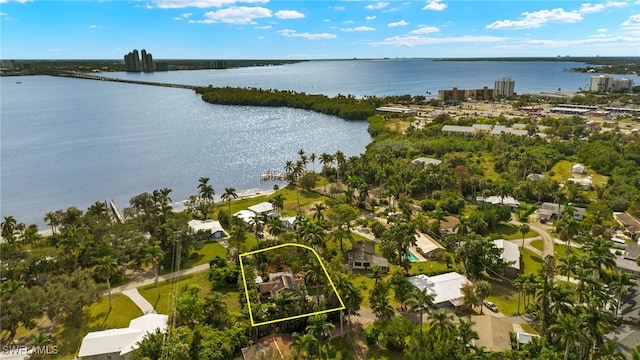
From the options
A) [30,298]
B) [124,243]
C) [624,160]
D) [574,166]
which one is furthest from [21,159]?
[624,160]

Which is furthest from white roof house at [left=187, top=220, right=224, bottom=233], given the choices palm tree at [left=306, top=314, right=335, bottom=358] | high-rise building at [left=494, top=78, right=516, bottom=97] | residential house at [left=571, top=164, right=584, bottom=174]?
high-rise building at [left=494, top=78, right=516, bottom=97]

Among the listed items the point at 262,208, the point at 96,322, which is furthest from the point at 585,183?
the point at 96,322

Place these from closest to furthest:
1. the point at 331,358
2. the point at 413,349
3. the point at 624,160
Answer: the point at 413,349 → the point at 331,358 → the point at 624,160

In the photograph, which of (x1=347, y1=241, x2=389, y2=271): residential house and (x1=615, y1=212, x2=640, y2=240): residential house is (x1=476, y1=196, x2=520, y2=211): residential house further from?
(x1=347, y1=241, x2=389, y2=271): residential house

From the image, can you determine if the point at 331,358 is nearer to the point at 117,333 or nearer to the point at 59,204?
the point at 117,333

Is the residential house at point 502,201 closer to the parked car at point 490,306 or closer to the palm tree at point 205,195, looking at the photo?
the parked car at point 490,306

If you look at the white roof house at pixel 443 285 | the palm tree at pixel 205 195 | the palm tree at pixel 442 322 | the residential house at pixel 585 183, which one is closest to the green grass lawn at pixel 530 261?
the white roof house at pixel 443 285
